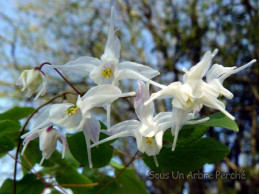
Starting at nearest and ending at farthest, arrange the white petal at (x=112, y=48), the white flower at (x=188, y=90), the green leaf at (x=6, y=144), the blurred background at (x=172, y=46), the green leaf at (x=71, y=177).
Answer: the white flower at (x=188, y=90), the white petal at (x=112, y=48), the green leaf at (x=6, y=144), the green leaf at (x=71, y=177), the blurred background at (x=172, y=46)

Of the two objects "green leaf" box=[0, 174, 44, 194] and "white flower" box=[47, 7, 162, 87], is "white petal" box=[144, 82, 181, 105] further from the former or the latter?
"green leaf" box=[0, 174, 44, 194]

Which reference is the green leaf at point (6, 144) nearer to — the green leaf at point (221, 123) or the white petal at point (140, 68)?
the white petal at point (140, 68)

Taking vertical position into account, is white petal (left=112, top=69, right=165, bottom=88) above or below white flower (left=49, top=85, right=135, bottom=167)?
above

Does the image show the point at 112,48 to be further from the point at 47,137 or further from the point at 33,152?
the point at 33,152

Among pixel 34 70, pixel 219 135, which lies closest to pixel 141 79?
pixel 34 70

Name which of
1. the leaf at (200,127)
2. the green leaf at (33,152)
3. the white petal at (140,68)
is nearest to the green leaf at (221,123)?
the leaf at (200,127)

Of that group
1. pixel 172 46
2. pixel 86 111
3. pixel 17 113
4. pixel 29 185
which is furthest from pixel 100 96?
pixel 172 46

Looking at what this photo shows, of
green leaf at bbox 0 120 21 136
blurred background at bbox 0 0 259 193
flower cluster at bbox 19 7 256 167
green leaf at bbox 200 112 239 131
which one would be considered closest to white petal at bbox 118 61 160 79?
flower cluster at bbox 19 7 256 167
